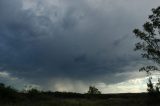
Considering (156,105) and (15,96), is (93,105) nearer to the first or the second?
(156,105)

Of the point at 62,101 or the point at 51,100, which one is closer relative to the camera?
the point at 62,101

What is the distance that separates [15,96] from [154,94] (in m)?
22.2

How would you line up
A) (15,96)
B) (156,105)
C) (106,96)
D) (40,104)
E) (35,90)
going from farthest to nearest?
(106,96) → (35,90) → (15,96) → (156,105) → (40,104)

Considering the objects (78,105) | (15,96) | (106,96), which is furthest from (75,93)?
(78,105)

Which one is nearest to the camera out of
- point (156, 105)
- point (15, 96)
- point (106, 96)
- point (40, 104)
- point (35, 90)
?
point (40, 104)

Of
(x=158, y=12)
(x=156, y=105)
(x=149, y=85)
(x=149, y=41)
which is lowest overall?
(x=156, y=105)

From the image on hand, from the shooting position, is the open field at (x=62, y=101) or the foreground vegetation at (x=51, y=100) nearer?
the open field at (x=62, y=101)

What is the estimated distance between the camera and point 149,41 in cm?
5788

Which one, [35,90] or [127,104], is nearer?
[127,104]

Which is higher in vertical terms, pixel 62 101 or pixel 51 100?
pixel 51 100

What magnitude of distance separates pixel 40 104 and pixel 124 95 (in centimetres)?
2457

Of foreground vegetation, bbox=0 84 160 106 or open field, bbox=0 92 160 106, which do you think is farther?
foreground vegetation, bbox=0 84 160 106

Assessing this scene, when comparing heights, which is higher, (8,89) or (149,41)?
(149,41)

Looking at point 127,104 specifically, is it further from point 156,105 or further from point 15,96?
point 15,96
